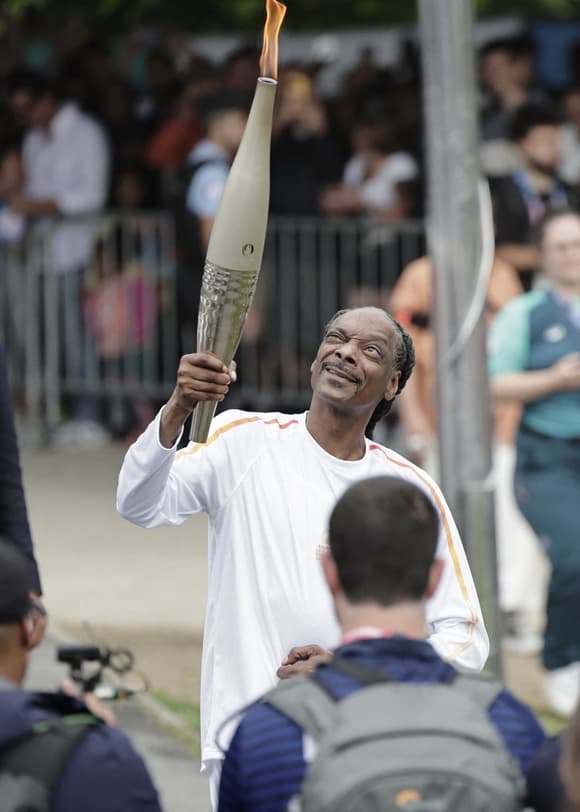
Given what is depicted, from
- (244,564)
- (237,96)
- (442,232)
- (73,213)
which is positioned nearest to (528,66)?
(237,96)

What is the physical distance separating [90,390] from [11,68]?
12.0 feet

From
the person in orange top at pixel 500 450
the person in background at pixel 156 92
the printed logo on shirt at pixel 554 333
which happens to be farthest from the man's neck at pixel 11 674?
the person in background at pixel 156 92

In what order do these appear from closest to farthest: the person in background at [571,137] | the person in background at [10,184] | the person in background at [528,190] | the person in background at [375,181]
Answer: the person in background at [528,190] → the person in background at [571,137] → the person in background at [375,181] → the person in background at [10,184]

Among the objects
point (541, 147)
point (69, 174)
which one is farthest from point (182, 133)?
point (541, 147)

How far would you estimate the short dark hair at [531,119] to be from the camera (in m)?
11.0

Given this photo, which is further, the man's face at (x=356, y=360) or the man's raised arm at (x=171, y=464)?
the man's face at (x=356, y=360)

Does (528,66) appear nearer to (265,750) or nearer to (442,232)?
(442,232)

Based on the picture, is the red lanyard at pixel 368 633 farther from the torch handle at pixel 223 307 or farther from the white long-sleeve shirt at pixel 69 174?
the white long-sleeve shirt at pixel 69 174

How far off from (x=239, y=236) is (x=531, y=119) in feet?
21.9

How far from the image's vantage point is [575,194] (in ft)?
36.6

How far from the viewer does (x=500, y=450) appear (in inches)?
392

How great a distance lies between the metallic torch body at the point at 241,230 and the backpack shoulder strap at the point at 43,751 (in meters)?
1.41

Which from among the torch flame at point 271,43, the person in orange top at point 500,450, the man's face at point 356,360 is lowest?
the person in orange top at point 500,450

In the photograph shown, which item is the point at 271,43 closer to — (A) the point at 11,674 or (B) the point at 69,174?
(A) the point at 11,674
